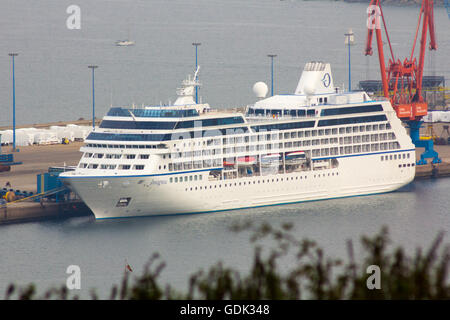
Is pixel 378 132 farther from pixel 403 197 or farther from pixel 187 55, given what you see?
pixel 187 55

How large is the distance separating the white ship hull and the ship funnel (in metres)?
4.53

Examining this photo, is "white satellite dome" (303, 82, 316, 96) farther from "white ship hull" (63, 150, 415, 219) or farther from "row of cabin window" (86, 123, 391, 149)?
"white ship hull" (63, 150, 415, 219)

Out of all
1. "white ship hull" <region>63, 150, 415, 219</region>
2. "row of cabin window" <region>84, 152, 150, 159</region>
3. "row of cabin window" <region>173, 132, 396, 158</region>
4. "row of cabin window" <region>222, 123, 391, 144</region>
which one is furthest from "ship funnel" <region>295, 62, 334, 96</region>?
"row of cabin window" <region>84, 152, 150, 159</region>

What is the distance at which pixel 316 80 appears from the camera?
6200 centimetres

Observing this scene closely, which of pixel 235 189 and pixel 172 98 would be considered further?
pixel 172 98

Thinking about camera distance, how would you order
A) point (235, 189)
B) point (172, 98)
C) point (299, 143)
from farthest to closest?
1. point (172, 98)
2. point (299, 143)
3. point (235, 189)

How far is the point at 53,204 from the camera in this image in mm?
52438

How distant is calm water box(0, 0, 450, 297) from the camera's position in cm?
4344

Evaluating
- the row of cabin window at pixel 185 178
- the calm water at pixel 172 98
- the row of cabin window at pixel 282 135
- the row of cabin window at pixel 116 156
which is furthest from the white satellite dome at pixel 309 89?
the row of cabin window at pixel 116 156

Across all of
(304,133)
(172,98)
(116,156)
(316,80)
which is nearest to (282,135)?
(304,133)

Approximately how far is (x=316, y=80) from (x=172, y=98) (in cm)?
4643

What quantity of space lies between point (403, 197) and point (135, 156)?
49.0 feet

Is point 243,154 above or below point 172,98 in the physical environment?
below

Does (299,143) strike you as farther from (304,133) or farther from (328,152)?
(328,152)
